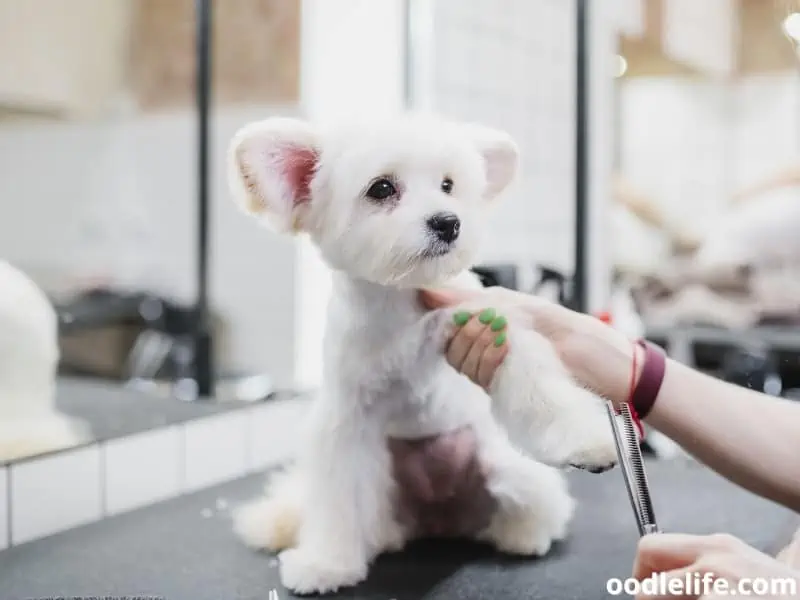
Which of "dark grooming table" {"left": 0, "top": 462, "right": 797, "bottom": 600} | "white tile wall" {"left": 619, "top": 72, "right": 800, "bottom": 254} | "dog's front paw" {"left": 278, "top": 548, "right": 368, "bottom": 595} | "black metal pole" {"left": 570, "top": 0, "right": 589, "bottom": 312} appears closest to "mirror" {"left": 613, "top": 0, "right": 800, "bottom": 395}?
"white tile wall" {"left": 619, "top": 72, "right": 800, "bottom": 254}

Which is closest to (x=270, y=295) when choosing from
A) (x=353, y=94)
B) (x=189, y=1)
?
(x=353, y=94)

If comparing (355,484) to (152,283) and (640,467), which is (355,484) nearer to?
(640,467)

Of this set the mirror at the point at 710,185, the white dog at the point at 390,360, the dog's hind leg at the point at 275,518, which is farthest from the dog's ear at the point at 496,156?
the mirror at the point at 710,185

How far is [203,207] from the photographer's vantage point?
1358mm

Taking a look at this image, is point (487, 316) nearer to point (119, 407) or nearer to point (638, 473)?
point (638, 473)

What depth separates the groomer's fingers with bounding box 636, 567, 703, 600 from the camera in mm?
527

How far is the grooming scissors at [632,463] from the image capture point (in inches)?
26.4

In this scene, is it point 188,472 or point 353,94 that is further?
point 353,94

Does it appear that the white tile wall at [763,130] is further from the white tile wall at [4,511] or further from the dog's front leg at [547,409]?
the white tile wall at [4,511]

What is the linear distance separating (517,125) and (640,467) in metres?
1.05

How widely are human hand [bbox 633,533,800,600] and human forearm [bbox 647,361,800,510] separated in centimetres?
19

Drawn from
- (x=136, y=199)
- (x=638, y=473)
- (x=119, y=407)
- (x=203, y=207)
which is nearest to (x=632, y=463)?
(x=638, y=473)

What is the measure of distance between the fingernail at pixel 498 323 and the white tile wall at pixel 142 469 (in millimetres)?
522

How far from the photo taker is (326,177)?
78 centimetres
